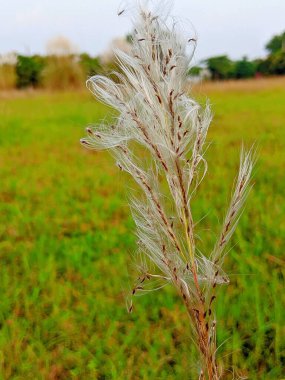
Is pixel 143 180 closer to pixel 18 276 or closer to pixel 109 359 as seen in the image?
pixel 109 359

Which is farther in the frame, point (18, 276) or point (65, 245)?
point (65, 245)

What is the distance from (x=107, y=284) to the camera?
8.45 ft

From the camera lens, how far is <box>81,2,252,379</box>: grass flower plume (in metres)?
1.04

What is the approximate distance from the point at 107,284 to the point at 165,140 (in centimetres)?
163

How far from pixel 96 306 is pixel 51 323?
0.20 m

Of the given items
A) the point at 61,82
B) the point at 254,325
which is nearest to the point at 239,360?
the point at 254,325

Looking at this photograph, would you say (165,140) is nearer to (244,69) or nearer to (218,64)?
(218,64)

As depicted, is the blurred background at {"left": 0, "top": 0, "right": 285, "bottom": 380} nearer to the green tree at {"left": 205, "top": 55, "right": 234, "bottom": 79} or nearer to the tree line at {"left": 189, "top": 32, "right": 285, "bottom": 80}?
the green tree at {"left": 205, "top": 55, "right": 234, "bottom": 79}

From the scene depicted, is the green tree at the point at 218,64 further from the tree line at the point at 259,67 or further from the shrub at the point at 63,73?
the shrub at the point at 63,73

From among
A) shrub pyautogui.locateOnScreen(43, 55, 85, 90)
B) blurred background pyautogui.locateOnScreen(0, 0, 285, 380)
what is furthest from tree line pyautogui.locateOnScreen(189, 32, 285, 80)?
blurred background pyautogui.locateOnScreen(0, 0, 285, 380)

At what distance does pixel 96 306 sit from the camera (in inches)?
94.0

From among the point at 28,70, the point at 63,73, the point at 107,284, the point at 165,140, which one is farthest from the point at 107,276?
the point at 28,70

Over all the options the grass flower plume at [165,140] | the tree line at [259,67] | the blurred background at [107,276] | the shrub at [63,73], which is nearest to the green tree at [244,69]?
the tree line at [259,67]

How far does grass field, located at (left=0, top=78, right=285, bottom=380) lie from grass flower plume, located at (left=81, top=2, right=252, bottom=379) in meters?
0.15
